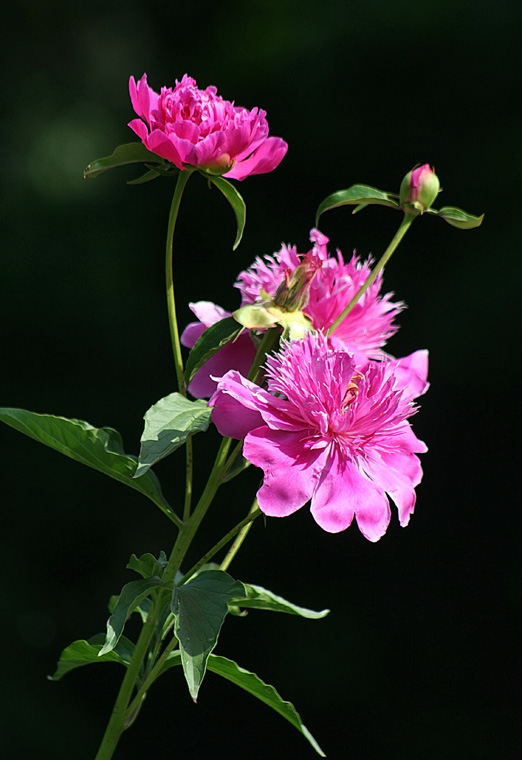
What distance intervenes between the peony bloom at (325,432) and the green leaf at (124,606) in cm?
10

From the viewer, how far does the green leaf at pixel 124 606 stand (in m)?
0.48

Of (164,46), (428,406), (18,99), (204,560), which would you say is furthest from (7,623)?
(204,560)

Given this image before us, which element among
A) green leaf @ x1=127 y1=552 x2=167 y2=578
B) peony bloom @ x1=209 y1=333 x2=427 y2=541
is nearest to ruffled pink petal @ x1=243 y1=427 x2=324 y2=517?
peony bloom @ x1=209 y1=333 x2=427 y2=541

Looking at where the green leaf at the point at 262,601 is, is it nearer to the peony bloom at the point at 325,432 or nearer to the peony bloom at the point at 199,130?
the peony bloom at the point at 325,432

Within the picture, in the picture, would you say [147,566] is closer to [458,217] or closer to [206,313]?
[206,313]

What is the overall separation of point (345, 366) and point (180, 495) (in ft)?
5.44

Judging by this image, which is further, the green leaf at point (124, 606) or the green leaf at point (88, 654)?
the green leaf at point (88, 654)

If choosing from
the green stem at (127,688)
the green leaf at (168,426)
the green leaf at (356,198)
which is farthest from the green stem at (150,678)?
the green leaf at (356,198)

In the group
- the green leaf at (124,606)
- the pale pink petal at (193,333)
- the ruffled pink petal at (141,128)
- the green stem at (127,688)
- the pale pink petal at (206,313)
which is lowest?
the green stem at (127,688)

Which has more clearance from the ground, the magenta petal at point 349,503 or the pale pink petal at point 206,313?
the pale pink petal at point 206,313

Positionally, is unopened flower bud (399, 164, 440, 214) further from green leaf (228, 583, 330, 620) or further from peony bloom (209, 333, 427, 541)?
green leaf (228, 583, 330, 620)

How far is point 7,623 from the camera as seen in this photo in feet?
6.75

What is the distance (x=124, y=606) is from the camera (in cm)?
50

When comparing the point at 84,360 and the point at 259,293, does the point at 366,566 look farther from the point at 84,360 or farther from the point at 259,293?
the point at 259,293
